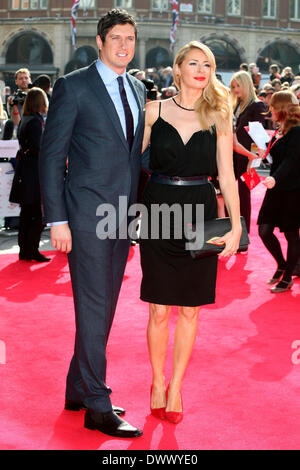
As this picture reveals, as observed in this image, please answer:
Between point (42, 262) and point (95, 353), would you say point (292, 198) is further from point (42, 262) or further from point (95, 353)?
point (95, 353)

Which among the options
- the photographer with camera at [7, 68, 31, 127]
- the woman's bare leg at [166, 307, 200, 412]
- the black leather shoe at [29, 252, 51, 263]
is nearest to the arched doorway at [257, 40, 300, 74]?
the photographer with camera at [7, 68, 31, 127]

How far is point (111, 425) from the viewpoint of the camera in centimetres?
326

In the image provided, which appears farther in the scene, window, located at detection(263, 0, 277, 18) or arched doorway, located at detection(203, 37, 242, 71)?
window, located at detection(263, 0, 277, 18)

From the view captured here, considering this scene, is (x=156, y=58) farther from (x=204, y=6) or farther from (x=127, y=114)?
(x=127, y=114)

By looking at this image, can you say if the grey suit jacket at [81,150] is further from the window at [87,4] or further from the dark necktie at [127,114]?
the window at [87,4]

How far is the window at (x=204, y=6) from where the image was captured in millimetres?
40281

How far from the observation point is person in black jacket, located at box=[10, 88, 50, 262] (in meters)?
7.02

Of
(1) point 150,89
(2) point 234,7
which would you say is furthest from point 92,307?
(2) point 234,7

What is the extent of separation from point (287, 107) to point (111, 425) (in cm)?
364

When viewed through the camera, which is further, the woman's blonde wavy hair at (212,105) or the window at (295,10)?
the window at (295,10)

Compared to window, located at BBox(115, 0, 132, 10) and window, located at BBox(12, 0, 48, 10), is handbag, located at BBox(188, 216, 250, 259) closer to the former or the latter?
window, located at BBox(115, 0, 132, 10)

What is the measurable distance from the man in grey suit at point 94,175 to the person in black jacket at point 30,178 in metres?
3.80

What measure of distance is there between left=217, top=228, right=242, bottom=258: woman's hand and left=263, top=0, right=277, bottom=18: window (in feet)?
135

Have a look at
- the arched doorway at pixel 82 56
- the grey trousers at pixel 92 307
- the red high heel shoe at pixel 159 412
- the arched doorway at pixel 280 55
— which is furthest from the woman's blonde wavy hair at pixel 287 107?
the arched doorway at pixel 280 55
